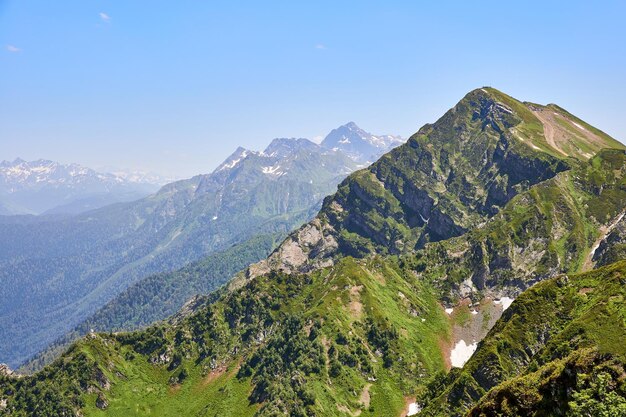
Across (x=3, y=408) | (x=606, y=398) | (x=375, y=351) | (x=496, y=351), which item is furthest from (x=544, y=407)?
(x=3, y=408)

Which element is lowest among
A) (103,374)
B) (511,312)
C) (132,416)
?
(132,416)

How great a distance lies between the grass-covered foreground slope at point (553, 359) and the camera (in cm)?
5928

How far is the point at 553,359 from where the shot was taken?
106812 millimetres

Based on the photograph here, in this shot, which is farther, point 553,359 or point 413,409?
point 413,409

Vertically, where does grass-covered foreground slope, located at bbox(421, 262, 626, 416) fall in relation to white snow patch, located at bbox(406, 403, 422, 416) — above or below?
above

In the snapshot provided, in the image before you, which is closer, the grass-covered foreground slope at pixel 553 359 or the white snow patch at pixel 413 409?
the grass-covered foreground slope at pixel 553 359

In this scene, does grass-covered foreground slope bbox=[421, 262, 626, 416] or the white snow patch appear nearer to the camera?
grass-covered foreground slope bbox=[421, 262, 626, 416]

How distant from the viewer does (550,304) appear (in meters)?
154

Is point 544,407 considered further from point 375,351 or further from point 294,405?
point 375,351

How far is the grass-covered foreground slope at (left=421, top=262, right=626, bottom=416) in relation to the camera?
5928 cm

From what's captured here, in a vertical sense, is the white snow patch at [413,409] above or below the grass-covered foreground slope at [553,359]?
below

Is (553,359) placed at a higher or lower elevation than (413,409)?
higher

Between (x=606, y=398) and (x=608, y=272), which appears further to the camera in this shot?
(x=608, y=272)

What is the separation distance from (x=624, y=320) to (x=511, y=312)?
167 ft
